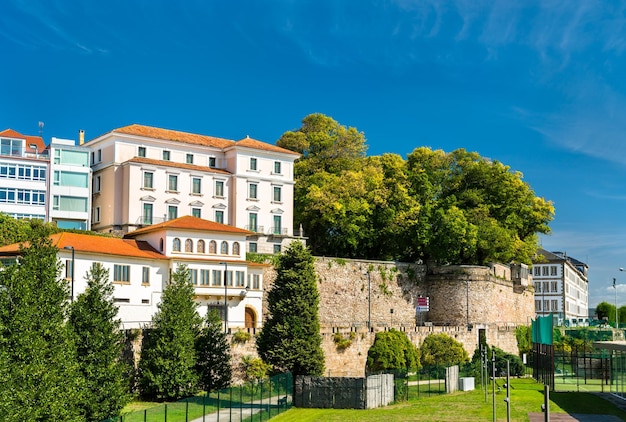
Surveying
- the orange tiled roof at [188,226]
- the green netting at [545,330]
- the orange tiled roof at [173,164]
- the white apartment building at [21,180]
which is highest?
the orange tiled roof at [173,164]

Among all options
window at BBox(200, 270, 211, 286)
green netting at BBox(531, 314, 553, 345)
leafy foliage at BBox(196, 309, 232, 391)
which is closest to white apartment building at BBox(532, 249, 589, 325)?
window at BBox(200, 270, 211, 286)

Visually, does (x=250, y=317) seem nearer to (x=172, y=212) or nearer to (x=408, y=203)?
(x=172, y=212)

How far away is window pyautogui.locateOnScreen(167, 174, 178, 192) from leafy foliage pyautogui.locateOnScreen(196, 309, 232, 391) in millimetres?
20952

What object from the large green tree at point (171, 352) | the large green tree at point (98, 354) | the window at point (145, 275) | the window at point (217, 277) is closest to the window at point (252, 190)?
the window at point (217, 277)

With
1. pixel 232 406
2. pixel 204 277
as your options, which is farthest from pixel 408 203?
pixel 232 406

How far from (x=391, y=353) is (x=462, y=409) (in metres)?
16.2

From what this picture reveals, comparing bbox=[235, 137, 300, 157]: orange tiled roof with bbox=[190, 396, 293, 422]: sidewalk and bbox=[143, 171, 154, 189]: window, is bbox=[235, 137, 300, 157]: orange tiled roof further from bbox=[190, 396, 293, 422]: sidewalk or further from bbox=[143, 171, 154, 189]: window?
bbox=[190, 396, 293, 422]: sidewalk

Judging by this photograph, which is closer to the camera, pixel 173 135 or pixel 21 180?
pixel 21 180

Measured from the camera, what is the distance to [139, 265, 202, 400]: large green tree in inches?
1901

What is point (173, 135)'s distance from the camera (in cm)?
7406

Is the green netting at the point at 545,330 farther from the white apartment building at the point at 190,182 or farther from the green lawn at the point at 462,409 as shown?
the white apartment building at the point at 190,182

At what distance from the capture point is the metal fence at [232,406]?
35.5 m

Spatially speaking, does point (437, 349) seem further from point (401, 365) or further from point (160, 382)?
point (160, 382)

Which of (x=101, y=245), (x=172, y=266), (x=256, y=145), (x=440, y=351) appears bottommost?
(x=440, y=351)
